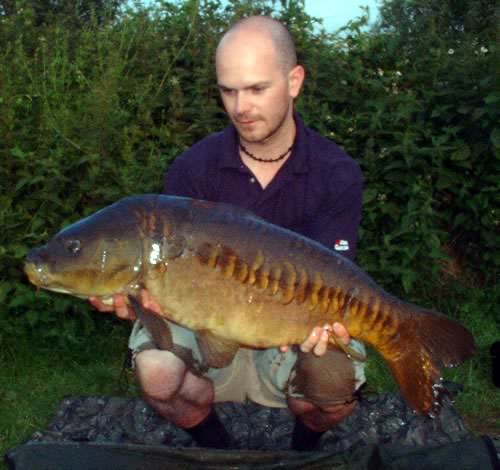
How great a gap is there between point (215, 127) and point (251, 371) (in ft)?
5.35

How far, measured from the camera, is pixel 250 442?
294 cm

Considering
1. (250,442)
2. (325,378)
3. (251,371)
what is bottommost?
(250,442)

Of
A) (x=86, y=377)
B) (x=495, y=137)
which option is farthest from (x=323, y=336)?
(x=495, y=137)

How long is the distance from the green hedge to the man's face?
3.78 feet

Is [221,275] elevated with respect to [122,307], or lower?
elevated

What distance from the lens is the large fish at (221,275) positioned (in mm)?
2127

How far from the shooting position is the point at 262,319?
2.18m

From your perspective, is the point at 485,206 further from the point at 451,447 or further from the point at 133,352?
the point at 133,352

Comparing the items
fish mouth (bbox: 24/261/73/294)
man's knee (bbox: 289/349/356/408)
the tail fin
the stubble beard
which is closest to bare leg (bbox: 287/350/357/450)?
man's knee (bbox: 289/349/356/408)

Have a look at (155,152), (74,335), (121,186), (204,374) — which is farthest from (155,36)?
(204,374)

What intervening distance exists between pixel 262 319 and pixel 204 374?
1.61 ft

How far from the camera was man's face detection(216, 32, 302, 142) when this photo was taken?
2471 mm

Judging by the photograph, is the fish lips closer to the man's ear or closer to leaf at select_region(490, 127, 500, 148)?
the man's ear

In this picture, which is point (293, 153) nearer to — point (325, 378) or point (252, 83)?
point (252, 83)
